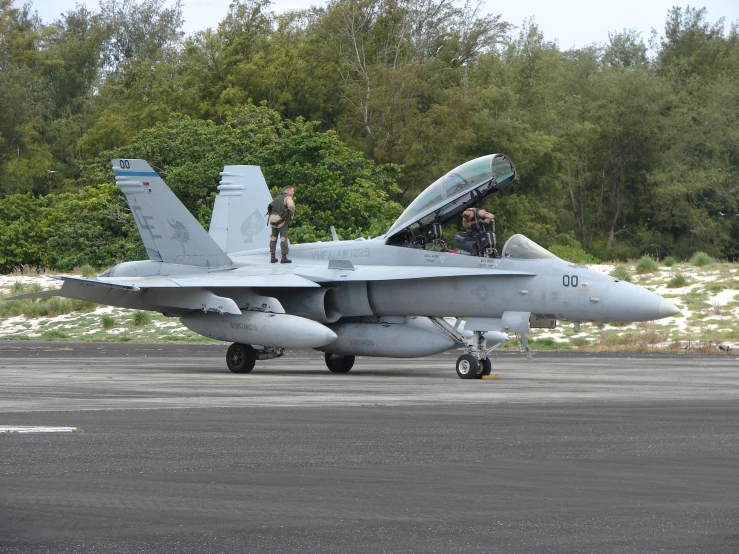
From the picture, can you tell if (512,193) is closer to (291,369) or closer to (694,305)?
(694,305)

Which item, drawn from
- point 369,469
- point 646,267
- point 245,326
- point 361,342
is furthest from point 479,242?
point 646,267

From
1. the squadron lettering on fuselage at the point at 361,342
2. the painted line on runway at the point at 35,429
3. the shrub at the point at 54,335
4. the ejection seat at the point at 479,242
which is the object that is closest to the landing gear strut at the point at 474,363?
the ejection seat at the point at 479,242

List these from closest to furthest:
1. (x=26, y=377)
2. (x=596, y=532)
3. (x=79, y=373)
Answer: (x=596, y=532) < (x=26, y=377) < (x=79, y=373)

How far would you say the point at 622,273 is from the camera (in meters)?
36.3

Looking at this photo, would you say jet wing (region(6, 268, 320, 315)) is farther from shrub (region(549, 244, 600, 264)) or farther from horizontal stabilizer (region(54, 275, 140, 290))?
shrub (region(549, 244, 600, 264))

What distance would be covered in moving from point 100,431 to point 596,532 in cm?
516

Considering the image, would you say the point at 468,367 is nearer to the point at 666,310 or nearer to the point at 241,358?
the point at 666,310

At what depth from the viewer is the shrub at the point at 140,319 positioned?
34.5m

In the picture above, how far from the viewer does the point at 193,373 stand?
19.3 metres

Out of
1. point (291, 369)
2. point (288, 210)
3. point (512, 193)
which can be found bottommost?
point (291, 369)

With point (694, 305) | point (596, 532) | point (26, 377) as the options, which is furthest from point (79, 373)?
point (694, 305)

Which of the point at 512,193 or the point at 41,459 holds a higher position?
the point at 512,193

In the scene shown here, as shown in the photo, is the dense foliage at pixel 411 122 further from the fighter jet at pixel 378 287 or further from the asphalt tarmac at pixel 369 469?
the asphalt tarmac at pixel 369 469

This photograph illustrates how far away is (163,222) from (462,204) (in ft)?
19.3
